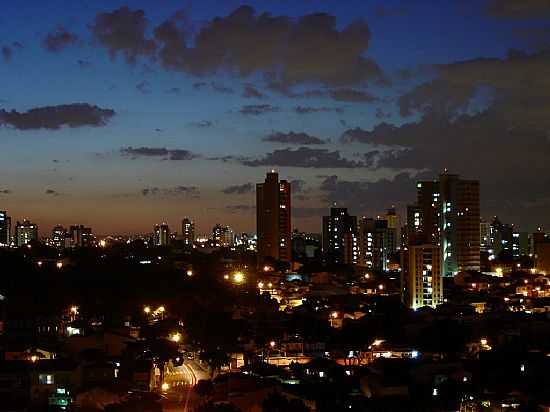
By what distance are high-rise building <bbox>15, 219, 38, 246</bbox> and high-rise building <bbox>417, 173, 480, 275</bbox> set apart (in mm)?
26988

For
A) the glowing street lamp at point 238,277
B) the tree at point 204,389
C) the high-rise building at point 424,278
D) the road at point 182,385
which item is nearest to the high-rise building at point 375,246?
the glowing street lamp at point 238,277

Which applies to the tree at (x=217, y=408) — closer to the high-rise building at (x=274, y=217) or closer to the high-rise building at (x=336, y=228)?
the high-rise building at (x=274, y=217)

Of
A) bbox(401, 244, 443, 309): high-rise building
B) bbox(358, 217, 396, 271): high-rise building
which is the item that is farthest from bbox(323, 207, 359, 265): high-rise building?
bbox(401, 244, 443, 309): high-rise building

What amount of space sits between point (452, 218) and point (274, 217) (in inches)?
257

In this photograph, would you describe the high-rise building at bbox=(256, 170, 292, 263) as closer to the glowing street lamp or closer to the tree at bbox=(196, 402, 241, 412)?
the glowing street lamp

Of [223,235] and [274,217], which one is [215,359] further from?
[223,235]

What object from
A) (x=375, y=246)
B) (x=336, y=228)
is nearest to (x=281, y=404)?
(x=375, y=246)

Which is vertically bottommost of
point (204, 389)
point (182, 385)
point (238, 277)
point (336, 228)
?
point (182, 385)

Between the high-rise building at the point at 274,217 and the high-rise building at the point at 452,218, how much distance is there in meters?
4.96

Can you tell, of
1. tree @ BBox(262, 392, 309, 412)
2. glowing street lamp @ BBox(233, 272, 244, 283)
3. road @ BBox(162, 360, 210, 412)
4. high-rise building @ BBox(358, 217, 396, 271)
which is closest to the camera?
tree @ BBox(262, 392, 309, 412)

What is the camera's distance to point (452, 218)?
25.8 m

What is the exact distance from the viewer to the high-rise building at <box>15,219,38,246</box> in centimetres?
4525

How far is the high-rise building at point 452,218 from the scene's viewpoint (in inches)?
993

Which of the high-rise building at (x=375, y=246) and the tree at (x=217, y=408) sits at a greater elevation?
the high-rise building at (x=375, y=246)
